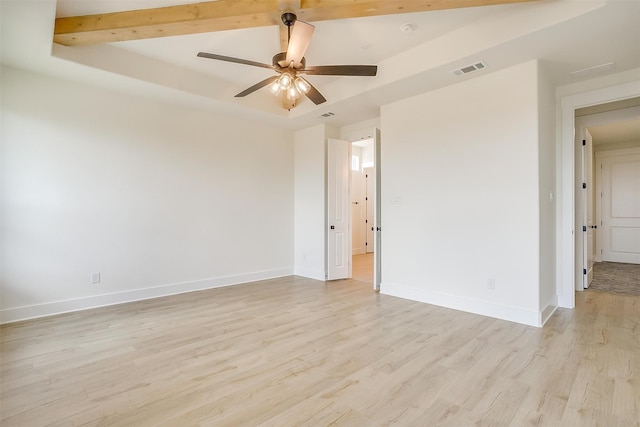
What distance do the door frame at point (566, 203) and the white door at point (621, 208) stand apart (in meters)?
4.99

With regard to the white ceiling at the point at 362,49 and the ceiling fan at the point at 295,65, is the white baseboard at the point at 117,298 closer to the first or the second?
the white ceiling at the point at 362,49

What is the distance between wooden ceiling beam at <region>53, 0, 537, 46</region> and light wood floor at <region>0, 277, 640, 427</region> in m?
2.87

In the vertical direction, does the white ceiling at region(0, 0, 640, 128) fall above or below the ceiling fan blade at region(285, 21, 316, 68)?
above

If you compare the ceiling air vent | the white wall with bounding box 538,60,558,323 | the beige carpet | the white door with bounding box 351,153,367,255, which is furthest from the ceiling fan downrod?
the white door with bounding box 351,153,367,255

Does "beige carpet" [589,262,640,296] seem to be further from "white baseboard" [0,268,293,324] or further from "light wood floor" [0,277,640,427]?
"white baseboard" [0,268,293,324]

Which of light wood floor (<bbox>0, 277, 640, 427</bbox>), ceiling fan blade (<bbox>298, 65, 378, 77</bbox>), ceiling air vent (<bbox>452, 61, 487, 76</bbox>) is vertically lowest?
light wood floor (<bbox>0, 277, 640, 427</bbox>)

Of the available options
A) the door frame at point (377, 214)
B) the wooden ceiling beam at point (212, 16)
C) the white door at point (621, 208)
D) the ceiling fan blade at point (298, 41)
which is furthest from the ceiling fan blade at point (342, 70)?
the white door at point (621, 208)

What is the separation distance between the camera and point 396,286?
4410mm

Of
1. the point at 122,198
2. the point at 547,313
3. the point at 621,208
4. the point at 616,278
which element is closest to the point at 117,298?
the point at 122,198

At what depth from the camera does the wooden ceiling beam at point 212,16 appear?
8.13 feet

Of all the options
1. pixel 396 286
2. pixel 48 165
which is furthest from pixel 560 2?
pixel 48 165

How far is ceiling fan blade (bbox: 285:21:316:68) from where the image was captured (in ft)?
7.69

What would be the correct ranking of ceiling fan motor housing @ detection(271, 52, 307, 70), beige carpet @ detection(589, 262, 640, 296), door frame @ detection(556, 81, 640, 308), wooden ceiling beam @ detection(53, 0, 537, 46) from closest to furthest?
wooden ceiling beam @ detection(53, 0, 537, 46) → ceiling fan motor housing @ detection(271, 52, 307, 70) → door frame @ detection(556, 81, 640, 308) → beige carpet @ detection(589, 262, 640, 296)

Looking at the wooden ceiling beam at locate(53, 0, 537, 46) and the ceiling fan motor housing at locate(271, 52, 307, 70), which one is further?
the ceiling fan motor housing at locate(271, 52, 307, 70)
